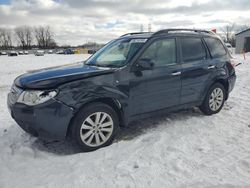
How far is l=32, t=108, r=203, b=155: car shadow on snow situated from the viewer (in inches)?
159

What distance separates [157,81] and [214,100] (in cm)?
183

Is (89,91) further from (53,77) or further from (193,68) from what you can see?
(193,68)

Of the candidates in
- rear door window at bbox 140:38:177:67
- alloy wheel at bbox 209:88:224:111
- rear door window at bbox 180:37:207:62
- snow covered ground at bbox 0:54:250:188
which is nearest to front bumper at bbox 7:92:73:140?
snow covered ground at bbox 0:54:250:188

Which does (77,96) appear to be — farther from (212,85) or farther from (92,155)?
(212,85)

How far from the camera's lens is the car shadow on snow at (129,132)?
13.2 feet

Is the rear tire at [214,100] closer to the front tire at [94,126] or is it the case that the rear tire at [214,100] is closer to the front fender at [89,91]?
the front fender at [89,91]

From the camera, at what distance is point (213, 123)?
5031 mm

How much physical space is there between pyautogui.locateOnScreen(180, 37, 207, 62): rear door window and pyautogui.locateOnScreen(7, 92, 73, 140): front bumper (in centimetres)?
251

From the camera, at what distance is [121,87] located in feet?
13.3

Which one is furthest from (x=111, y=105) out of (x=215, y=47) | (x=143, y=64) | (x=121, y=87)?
(x=215, y=47)

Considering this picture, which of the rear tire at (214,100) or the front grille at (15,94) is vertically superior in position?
the front grille at (15,94)

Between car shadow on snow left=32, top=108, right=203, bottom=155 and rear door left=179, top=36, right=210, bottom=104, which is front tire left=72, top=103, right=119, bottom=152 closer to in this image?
car shadow on snow left=32, top=108, right=203, bottom=155

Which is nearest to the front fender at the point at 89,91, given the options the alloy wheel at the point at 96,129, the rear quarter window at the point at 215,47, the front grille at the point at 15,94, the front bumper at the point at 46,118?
the front bumper at the point at 46,118

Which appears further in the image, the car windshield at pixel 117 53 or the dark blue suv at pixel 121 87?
the car windshield at pixel 117 53
